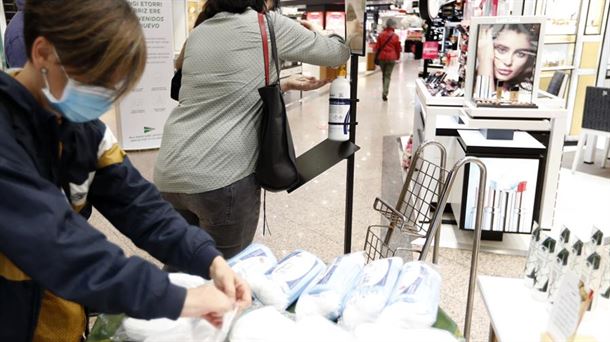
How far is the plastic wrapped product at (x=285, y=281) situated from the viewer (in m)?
1.24

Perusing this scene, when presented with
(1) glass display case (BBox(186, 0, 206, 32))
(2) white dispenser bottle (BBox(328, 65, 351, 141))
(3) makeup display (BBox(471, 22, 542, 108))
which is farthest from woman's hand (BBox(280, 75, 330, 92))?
(1) glass display case (BBox(186, 0, 206, 32))

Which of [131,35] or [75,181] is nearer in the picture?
[131,35]

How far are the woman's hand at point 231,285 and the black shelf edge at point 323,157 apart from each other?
3.34 ft

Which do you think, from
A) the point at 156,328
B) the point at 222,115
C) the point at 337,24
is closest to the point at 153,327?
the point at 156,328

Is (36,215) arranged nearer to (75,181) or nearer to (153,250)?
(75,181)

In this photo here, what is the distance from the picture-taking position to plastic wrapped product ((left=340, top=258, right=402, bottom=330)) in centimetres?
116

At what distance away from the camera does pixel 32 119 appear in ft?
3.20

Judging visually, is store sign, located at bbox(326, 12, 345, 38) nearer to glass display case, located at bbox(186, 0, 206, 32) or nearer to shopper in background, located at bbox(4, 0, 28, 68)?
shopper in background, located at bbox(4, 0, 28, 68)

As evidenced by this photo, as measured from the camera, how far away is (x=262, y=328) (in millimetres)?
1095

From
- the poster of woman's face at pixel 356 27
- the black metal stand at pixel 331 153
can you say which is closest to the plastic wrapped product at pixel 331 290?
the black metal stand at pixel 331 153

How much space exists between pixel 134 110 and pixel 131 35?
565cm

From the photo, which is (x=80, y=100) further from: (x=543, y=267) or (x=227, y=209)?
(x=543, y=267)

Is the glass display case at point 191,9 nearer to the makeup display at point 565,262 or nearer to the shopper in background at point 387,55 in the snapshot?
the shopper in background at point 387,55

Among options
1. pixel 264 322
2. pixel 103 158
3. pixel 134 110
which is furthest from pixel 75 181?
pixel 134 110
